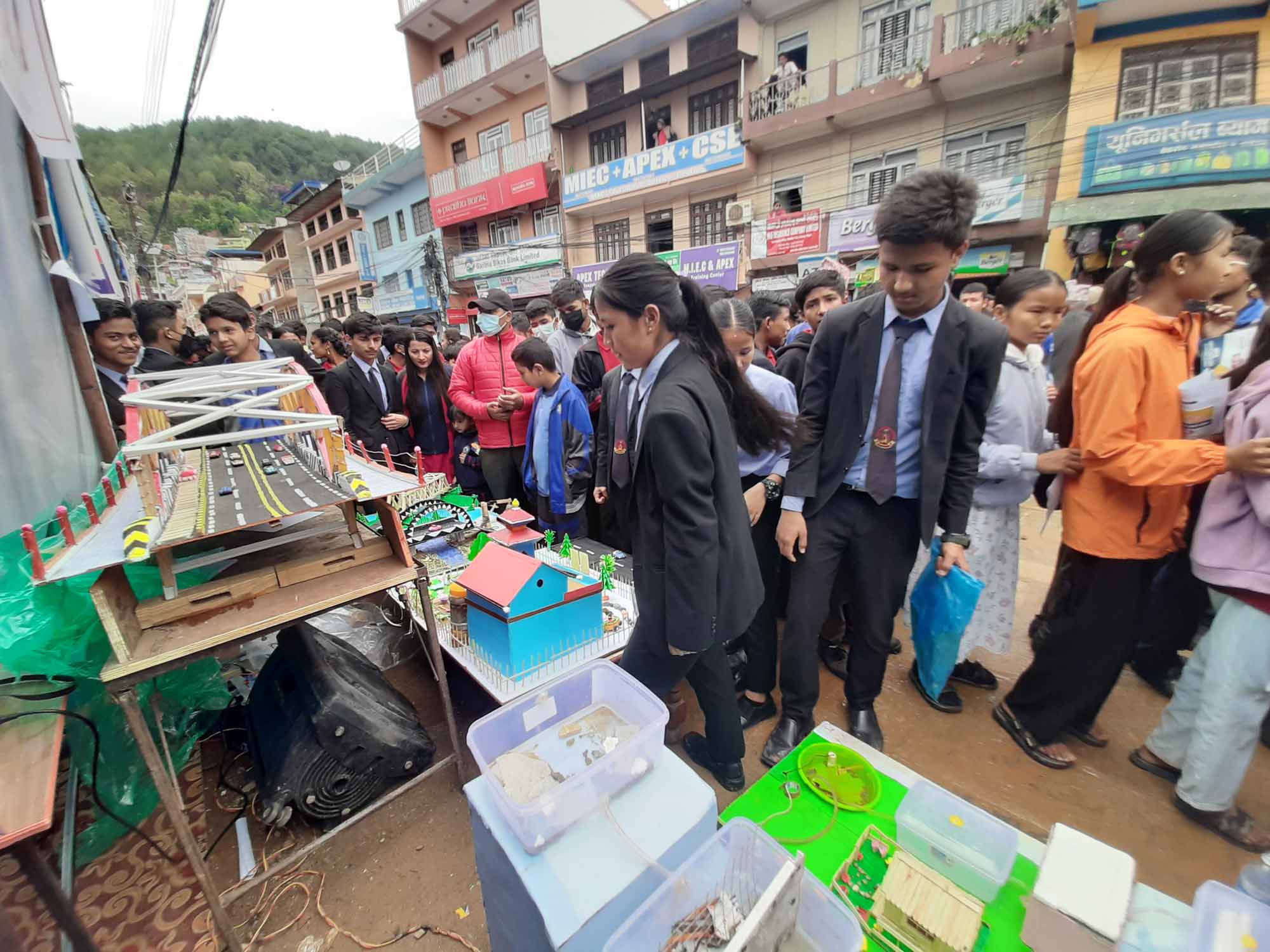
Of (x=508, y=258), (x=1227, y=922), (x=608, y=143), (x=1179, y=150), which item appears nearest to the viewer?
(x=1227, y=922)

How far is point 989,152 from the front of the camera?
8828mm

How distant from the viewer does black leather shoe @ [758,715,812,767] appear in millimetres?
2119

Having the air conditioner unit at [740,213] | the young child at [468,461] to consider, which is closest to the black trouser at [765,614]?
the young child at [468,461]

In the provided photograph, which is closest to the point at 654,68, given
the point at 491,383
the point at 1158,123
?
the point at 1158,123

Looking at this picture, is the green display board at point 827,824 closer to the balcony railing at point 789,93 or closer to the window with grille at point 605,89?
the balcony railing at point 789,93

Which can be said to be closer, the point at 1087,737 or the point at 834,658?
the point at 1087,737

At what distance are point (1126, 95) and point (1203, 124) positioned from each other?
1238 millimetres

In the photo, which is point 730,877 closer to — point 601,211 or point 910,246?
point 910,246

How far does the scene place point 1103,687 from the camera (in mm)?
1998

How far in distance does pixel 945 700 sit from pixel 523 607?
2067 mm

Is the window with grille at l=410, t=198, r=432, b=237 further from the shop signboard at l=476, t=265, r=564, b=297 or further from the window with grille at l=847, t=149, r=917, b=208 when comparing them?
the window with grille at l=847, t=149, r=917, b=208

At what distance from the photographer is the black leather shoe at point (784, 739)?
212 cm

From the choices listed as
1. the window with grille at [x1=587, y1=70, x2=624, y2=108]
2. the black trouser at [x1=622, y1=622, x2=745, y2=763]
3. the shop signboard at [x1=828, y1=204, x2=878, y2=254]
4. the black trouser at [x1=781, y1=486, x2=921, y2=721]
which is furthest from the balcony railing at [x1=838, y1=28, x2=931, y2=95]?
the black trouser at [x1=622, y1=622, x2=745, y2=763]

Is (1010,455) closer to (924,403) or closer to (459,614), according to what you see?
(924,403)
